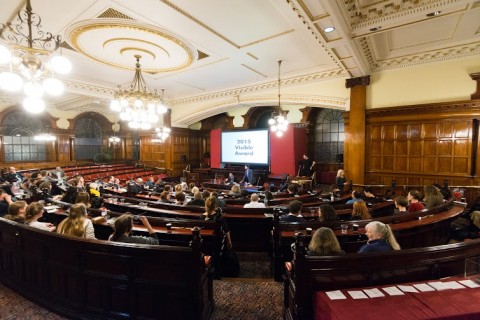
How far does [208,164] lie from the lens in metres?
14.5

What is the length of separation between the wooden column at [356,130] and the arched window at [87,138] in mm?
15671

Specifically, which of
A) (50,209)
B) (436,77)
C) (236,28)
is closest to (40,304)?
(50,209)

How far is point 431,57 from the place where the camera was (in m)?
6.30

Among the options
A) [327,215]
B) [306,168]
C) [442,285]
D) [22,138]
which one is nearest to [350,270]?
[442,285]

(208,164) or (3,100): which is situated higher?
(3,100)

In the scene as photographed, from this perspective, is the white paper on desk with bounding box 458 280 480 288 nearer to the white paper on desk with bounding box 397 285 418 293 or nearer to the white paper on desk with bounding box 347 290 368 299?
the white paper on desk with bounding box 397 285 418 293

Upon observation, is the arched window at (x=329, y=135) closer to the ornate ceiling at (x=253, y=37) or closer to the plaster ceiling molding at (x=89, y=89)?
the ornate ceiling at (x=253, y=37)

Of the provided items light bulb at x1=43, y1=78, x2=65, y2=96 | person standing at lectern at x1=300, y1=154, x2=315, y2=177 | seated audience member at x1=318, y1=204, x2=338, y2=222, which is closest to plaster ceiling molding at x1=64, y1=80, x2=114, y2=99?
light bulb at x1=43, y1=78, x2=65, y2=96

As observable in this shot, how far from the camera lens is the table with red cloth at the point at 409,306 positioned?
1.54m

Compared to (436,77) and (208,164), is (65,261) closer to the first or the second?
(436,77)

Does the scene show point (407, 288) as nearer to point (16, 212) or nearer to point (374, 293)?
point (374, 293)

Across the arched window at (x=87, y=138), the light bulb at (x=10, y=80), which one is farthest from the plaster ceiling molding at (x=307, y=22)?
the arched window at (x=87, y=138)

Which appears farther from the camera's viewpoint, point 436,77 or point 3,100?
point 3,100

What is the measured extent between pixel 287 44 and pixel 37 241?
5840mm
